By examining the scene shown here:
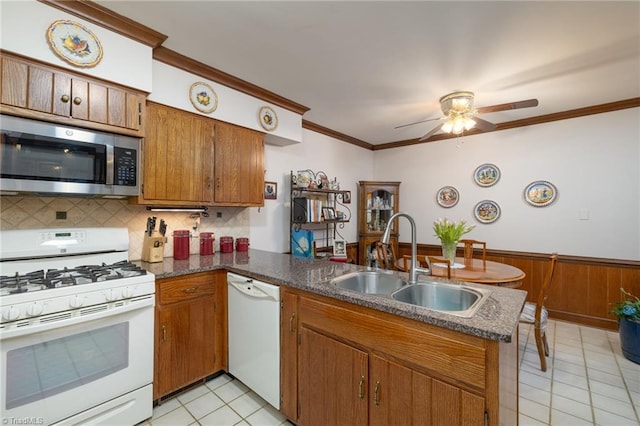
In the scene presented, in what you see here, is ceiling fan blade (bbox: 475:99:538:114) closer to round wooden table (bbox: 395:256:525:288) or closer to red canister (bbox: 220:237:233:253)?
round wooden table (bbox: 395:256:525:288)

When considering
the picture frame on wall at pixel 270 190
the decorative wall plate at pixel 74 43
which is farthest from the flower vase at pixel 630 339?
the decorative wall plate at pixel 74 43

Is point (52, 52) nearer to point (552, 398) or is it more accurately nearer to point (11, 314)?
point (11, 314)

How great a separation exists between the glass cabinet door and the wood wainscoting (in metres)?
1.89

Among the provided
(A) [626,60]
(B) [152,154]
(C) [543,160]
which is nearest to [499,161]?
(C) [543,160]

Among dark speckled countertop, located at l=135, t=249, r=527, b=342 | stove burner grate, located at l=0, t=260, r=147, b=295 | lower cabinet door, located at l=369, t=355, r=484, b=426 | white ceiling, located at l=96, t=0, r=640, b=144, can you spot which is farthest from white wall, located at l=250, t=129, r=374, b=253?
lower cabinet door, located at l=369, t=355, r=484, b=426

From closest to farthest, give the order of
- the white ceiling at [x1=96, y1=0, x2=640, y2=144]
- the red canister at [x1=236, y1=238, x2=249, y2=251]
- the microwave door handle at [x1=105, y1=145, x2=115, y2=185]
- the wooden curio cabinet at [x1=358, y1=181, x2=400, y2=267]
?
the white ceiling at [x1=96, y1=0, x2=640, y2=144]
the microwave door handle at [x1=105, y1=145, x2=115, y2=185]
the red canister at [x1=236, y1=238, x2=249, y2=251]
the wooden curio cabinet at [x1=358, y1=181, x2=400, y2=267]

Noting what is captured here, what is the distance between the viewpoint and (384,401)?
1.27 m

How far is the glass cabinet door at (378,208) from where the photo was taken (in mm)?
4578

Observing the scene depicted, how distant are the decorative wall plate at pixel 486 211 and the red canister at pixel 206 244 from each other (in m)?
3.60

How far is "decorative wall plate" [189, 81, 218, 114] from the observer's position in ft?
7.44

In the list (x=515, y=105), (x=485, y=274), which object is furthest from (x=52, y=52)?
(x=485, y=274)

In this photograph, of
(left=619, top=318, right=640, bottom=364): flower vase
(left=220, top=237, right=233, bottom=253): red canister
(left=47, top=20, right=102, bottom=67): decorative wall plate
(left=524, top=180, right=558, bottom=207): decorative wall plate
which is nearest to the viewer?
(left=47, top=20, right=102, bottom=67): decorative wall plate

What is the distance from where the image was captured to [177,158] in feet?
7.15

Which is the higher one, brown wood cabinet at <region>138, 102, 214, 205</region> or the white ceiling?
the white ceiling
